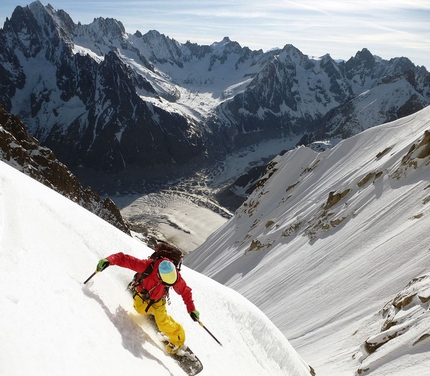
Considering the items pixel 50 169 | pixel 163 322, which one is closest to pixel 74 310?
pixel 163 322

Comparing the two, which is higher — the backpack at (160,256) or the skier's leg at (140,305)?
the backpack at (160,256)

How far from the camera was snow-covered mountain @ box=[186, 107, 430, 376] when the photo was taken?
11.7 meters

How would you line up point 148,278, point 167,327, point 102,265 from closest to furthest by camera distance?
point 102,265
point 167,327
point 148,278

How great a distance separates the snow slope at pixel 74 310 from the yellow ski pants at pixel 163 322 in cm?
20

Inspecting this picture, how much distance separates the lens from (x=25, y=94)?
198m

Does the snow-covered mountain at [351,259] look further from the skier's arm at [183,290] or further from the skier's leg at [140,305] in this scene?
the skier's leg at [140,305]

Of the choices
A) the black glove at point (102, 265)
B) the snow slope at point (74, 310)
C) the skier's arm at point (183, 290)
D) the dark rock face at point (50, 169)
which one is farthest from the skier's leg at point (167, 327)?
the dark rock face at point (50, 169)

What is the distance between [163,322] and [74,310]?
1.68m

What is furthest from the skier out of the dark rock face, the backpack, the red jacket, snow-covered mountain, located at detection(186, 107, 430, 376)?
the dark rock face

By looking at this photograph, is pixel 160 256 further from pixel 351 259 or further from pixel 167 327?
pixel 351 259

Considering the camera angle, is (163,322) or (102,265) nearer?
(102,265)

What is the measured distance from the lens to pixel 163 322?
6246 mm

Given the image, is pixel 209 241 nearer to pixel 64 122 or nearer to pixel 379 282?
pixel 379 282

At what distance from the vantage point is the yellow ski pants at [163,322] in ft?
20.5
